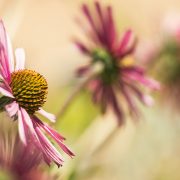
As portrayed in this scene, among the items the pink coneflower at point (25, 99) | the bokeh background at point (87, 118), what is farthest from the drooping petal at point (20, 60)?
the bokeh background at point (87, 118)

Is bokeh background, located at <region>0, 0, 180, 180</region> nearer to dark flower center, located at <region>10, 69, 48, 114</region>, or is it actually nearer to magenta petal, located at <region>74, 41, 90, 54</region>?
magenta petal, located at <region>74, 41, 90, 54</region>

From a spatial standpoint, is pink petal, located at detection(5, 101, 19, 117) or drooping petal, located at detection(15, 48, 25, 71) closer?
pink petal, located at detection(5, 101, 19, 117)

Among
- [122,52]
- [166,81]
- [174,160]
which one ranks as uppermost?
[122,52]

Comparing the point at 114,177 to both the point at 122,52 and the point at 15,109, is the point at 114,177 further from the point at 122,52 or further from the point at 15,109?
the point at 15,109

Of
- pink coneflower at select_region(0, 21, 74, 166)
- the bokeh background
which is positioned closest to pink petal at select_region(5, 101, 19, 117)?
pink coneflower at select_region(0, 21, 74, 166)

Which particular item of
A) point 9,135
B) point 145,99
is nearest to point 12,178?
point 9,135

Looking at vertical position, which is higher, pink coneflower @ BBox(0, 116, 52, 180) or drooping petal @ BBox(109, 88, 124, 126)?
pink coneflower @ BBox(0, 116, 52, 180)

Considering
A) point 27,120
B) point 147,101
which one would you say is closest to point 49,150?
point 27,120

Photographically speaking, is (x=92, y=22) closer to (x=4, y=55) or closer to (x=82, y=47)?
(x=82, y=47)
